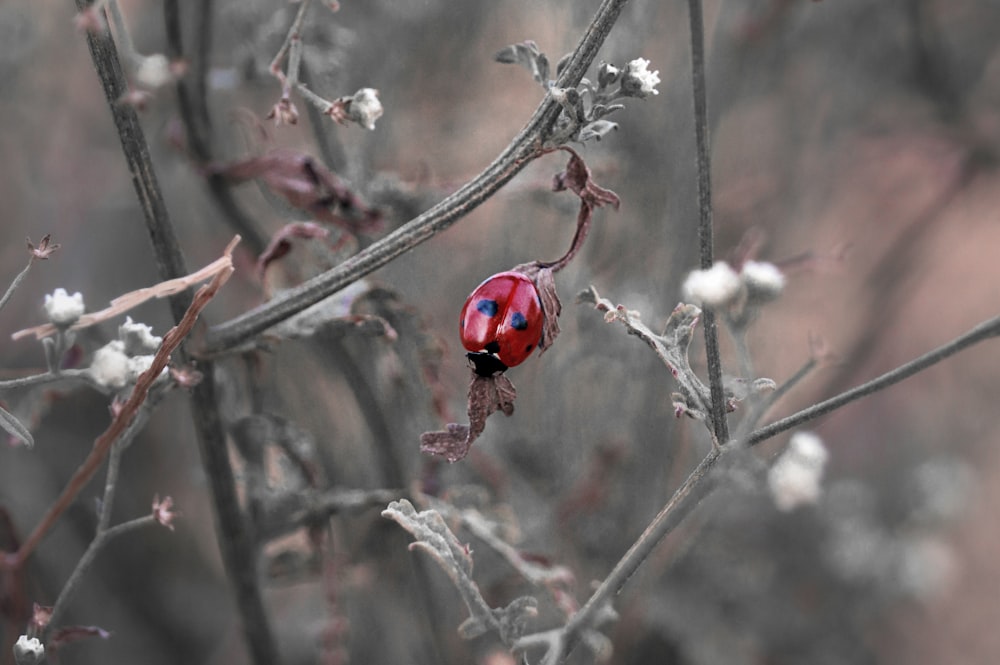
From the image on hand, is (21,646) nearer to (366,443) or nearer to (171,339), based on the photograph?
(171,339)

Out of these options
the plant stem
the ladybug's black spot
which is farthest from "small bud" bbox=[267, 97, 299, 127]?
the plant stem

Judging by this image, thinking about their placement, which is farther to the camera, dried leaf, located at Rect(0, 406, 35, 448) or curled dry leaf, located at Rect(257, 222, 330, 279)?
curled dry leaf, located at Rect(257, 222, 330, 279)

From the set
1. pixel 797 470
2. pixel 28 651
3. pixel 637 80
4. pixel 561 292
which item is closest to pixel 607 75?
pixel 637 80

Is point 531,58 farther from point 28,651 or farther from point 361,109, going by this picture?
point 28,651

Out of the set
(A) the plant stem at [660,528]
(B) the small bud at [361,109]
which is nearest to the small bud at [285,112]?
(B) the small bud at [361,109]

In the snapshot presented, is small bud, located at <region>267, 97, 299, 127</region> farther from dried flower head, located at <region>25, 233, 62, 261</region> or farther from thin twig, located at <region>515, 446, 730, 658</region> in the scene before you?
thin twig, located at <region>515, 446, 730, 658</region>
